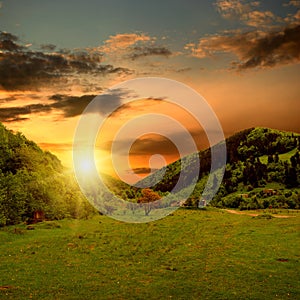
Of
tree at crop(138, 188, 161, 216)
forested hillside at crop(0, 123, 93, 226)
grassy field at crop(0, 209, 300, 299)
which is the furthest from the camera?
tree at crop(138, 188, 161, 216)

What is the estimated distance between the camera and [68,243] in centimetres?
4500

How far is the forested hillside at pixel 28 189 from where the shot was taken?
209ft

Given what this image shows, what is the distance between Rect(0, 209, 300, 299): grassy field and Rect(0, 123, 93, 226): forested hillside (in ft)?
31.8

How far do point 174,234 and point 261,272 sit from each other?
75.1 ft

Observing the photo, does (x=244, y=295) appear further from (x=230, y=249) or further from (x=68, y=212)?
(x=68, y=212)

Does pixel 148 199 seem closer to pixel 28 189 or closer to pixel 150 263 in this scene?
pixel 28 189

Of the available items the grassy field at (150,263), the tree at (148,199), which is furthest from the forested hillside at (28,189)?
the tree at (148,199)

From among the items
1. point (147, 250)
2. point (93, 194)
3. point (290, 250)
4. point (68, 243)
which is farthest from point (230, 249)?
point (93, 194)

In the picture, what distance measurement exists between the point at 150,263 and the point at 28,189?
4089cm

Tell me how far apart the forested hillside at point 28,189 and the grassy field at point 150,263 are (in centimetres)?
969

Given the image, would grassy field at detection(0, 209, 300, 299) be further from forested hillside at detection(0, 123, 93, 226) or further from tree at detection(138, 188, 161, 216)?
tree at detection(138, 188, 161, 216)

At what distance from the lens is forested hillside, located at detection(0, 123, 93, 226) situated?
2512 inches

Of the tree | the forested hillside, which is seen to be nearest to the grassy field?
the forested hillside

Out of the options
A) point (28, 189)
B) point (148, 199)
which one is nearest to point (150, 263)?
point (28, 189)
